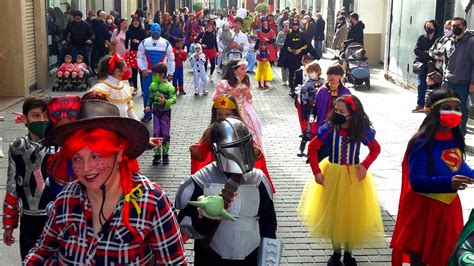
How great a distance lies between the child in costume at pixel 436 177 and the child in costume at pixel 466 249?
4.28 feet

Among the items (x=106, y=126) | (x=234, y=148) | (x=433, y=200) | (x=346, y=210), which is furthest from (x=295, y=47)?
(x=106, y=126)

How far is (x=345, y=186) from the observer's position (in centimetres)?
576

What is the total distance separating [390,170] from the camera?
942 centimetres

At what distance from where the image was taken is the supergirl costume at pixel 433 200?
15.7 ft

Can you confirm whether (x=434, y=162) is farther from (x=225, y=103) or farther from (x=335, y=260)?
(x=225, y=103)

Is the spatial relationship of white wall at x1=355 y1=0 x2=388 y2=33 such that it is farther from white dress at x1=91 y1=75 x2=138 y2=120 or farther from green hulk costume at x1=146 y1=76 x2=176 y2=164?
white dress at x1=91 y1=75 x2=138 y2=120

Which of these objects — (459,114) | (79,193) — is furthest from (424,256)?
(79,193)

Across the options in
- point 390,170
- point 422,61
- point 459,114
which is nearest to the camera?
point 459,114

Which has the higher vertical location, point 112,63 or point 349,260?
point 112,63

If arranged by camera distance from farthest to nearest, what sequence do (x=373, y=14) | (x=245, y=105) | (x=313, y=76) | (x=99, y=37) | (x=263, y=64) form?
(x=373, y=14), (x=99, y=37), (x=263, y=64), (x=313, y=76), (x=245, y=105)

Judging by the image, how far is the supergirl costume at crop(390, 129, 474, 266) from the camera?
479 centimetres

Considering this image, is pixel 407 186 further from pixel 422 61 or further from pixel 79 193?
pixel 422 61

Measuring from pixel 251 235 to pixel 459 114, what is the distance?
1976 mm

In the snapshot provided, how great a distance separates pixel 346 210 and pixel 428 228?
3.14 feet
